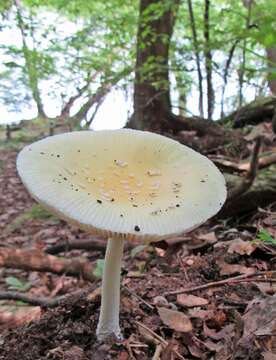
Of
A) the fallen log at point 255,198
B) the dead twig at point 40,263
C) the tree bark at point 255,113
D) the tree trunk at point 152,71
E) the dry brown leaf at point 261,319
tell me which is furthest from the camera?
the tree bark at point 255,113

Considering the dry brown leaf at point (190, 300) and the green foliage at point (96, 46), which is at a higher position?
the green foliage at point (96, 46)

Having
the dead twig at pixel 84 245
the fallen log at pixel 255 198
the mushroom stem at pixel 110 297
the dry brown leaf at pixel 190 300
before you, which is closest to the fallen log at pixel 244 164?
the fallen log at pixel 255 198

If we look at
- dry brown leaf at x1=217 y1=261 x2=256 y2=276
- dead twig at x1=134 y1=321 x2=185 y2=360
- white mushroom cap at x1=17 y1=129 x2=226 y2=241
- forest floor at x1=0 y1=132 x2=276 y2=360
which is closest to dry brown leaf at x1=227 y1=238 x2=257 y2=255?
forest floor at x1=0 y1=132 x2=276 y2=360

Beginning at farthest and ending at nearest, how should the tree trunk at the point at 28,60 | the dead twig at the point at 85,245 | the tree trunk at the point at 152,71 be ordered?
the tree trunk at the point at 152,71 → the tree trunk at the point at 28,60 → the dead twig at the point at 85,245

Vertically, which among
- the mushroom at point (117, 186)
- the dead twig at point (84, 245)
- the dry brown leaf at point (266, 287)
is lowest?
the dead twig at point (84, 245)

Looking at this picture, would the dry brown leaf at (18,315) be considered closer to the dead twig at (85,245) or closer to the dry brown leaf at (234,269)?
the dry brown leaf at (234,269)

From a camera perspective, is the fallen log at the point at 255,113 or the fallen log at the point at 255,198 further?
the fallen log at the point at 255,113

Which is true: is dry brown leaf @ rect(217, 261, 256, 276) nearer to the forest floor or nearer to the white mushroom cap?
the forest floor
